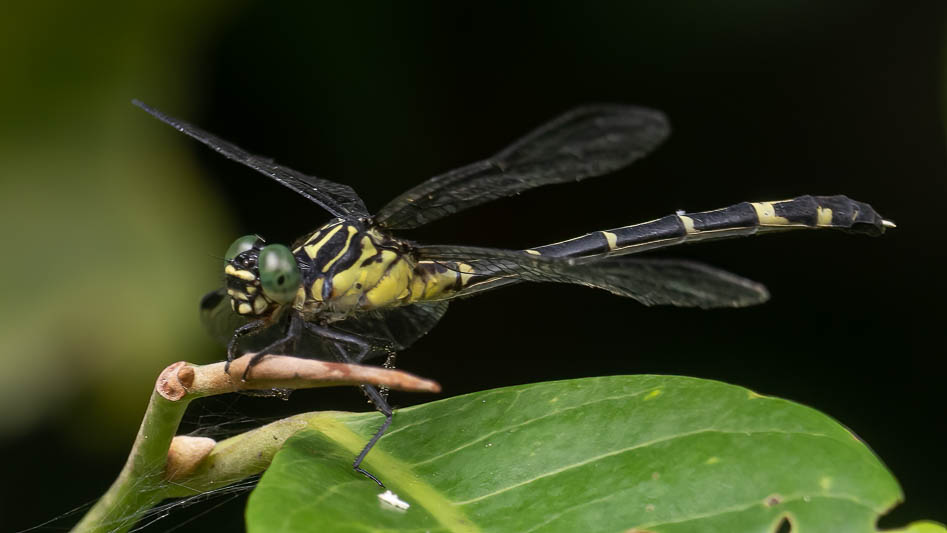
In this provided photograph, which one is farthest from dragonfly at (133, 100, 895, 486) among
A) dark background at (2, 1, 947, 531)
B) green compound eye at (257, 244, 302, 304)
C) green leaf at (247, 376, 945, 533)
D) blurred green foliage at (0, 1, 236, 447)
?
blurred green foliage at (0, 1, 236, 447)

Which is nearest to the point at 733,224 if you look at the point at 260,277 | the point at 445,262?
the point at 445,262

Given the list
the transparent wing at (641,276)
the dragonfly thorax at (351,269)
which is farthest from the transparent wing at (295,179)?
the transparent wing at (641,276)

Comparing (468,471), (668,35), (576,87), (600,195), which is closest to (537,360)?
(600,195)

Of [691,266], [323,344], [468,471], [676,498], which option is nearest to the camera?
[676,498]

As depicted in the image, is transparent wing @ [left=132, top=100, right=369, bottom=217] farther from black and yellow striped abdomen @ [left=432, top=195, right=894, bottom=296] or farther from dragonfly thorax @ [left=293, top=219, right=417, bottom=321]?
black and yellow striped abdomen @ [left=432, top=195, right=894, bottom=296]

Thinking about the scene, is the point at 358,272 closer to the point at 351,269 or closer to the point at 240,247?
the point at 351,269

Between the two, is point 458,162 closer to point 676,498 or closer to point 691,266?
point 691,266
